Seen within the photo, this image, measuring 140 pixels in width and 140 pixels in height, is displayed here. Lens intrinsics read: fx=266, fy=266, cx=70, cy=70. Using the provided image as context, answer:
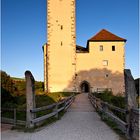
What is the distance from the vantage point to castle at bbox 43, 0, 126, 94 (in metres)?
42.9

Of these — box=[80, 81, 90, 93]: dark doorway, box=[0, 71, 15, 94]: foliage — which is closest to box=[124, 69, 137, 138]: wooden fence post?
box=[0, 71, 15, 94]: foliage

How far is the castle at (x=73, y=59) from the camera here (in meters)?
42.9

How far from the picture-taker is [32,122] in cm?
1088

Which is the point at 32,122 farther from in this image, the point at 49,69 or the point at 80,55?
the point at 80,55

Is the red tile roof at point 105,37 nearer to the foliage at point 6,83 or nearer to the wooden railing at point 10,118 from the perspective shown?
the foliage at point 6,83

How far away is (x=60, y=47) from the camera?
4303 cm

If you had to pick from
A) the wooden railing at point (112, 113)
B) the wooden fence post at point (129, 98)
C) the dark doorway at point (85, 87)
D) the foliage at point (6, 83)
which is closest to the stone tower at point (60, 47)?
the dark doorway at point (85, 87)

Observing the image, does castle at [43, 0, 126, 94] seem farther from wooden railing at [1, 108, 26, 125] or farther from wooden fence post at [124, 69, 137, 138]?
wooden fence post at [124, 69, 137, 138]

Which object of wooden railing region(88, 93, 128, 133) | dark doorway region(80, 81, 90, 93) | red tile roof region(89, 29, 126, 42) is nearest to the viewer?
wooden railing region(88, 93, 128, 133)

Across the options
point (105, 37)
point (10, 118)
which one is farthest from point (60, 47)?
point (10, 118)

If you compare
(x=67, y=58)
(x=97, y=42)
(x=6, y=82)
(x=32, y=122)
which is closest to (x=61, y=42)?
(x=67, y=58)

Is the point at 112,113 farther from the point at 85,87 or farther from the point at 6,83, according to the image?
the point at 85,87

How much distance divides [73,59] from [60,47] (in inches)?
114

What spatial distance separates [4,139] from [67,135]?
222cm
